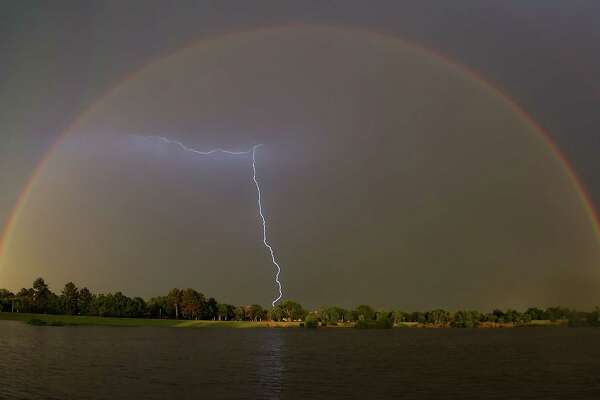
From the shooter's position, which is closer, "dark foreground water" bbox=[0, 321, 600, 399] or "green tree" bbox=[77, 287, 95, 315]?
"dark foreground water" bbox=[0, 321, 600, 399]

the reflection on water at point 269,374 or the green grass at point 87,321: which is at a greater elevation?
the reflection on water at point 269,374

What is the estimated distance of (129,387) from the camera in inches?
1665

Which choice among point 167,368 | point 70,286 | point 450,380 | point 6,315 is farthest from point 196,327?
point 450,380

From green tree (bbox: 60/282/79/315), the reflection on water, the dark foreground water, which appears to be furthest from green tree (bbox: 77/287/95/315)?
the reflection on water

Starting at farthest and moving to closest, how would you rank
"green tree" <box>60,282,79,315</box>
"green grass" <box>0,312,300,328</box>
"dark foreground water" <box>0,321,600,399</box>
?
"green tree" <box>60,282,79,315</box>
"green grass" <box>0,312,300,328</box>
"dark foreground water" <box>0,321,600,399</box>

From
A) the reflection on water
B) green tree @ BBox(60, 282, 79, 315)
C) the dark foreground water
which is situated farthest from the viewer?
green tree @ BBox(60, 282, 79, 315)

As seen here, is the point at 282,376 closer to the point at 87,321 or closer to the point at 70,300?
the point at 87,321

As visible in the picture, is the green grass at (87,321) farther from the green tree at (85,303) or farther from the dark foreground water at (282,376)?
the dark foreground water at (282,376)

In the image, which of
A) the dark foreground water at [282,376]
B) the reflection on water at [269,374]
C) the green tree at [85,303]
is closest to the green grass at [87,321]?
the green tree at [85,303]

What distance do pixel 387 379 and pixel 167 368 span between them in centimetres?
2176

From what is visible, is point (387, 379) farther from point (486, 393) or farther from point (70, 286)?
point (70, 286)

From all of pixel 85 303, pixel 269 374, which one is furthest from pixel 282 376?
pixel 85 303

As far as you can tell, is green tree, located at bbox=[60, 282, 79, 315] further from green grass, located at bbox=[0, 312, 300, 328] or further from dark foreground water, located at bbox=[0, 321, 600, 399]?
dark foreground water, located at bbox=[0, 321, 600, 399]

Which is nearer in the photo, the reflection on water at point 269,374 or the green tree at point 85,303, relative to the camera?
the reflection on water at point 269,374
